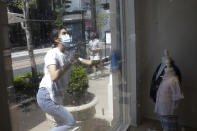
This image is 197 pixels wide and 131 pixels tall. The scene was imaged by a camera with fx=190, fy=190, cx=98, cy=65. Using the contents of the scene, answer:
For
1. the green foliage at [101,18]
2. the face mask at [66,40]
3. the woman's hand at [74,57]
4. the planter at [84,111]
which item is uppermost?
the green foliage at [101,18]

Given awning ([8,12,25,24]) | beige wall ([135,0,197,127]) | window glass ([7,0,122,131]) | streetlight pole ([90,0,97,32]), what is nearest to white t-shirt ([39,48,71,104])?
window glass ([7,0,122,131])

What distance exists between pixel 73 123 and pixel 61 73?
0.44 metres

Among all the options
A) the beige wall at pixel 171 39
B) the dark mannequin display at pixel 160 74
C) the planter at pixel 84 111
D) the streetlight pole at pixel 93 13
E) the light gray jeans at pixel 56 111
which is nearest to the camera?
the light gray jeans at pixel 56 111

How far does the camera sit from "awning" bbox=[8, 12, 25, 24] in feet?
2.55

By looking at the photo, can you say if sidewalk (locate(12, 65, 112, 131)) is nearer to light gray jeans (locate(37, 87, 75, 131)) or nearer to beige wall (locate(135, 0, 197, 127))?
light gray jeans (locate(37, 87, 75, 131))

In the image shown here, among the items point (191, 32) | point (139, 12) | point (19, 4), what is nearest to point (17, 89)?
point (19, 4)

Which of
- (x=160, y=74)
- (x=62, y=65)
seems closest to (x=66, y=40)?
(x=62, y=65)

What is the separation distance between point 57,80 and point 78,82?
0.28 m

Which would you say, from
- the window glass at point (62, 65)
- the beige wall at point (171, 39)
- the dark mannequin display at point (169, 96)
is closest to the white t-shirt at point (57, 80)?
the window glass at point (62, 65)

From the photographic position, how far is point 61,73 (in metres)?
1.23

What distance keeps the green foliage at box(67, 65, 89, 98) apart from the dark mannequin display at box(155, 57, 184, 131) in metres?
0.74

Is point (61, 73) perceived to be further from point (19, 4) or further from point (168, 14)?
point (168, 14)

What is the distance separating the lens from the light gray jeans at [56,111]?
41.6 inches

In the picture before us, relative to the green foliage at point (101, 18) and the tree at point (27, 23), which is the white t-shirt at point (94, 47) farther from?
the tree at point (27, 23)
